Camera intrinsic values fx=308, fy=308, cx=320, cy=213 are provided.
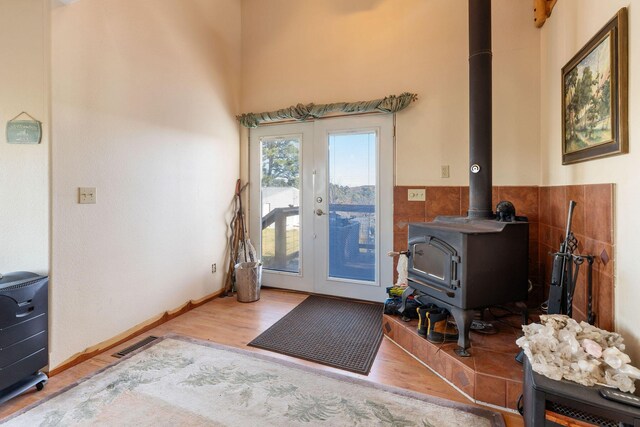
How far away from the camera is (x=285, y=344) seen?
7.66 feet

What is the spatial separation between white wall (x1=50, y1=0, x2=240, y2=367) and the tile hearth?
213 centimetres

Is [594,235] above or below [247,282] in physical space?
above

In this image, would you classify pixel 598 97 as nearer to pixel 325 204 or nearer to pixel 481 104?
pixel 481 104

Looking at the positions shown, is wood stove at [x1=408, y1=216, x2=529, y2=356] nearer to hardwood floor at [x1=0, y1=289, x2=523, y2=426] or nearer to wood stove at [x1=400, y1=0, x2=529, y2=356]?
wood stove at [x1=400, y1=0, x2=529, y2=356]

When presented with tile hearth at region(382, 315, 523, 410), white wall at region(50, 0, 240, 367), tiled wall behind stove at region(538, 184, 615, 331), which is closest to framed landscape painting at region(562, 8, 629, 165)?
tiled wall behind stove at region(538, 184, 615, 331)

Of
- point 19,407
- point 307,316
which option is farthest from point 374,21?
point 19,407

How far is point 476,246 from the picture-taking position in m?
1.90

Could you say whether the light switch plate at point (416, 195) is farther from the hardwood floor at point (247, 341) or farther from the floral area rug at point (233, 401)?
the floral area rug at point (233, 401)

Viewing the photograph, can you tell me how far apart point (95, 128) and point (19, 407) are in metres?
1.72

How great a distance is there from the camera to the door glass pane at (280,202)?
11.6 ft

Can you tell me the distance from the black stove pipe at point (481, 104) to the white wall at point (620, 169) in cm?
48

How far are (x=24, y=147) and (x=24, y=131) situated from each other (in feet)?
0.33

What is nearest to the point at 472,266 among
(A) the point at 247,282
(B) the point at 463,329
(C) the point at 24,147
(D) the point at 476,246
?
(D) the point at 476,246

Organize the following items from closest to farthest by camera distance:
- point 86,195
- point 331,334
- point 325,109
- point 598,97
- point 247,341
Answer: point 598,97, point 86,195, point 247,341, point 331,334, point 325,109
